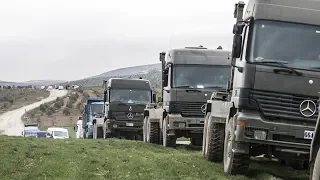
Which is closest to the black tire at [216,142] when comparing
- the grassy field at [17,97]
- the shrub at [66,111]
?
the shrub at [66,111]

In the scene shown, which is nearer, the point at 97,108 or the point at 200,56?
the point at 200,56

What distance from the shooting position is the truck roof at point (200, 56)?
1794 cm

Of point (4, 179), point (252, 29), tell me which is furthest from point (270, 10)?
point (4, 179)

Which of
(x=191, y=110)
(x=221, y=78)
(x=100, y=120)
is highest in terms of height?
(x=221, y=78)

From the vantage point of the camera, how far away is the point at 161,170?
11.1 metres

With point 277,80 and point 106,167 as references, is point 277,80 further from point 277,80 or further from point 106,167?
point 106,167

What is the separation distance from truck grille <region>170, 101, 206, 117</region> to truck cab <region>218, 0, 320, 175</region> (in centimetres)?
727

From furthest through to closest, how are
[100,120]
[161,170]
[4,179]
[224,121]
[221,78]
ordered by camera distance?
[100,120], [221,78], [224,121], [161,170], [4,179]

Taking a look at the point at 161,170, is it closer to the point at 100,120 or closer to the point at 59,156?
the point at 59,156

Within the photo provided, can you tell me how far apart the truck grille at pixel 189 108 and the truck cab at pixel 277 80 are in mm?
7271

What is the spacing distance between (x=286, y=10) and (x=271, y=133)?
2370mm

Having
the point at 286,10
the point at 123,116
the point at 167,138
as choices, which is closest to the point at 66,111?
the point at 123,116

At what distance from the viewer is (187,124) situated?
1809 centimetres

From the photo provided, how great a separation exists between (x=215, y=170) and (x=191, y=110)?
6567 mm
